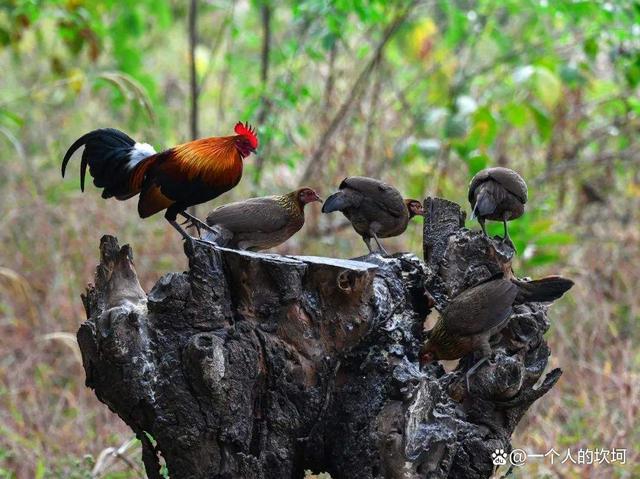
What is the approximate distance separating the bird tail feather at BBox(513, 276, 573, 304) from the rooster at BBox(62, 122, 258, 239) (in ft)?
4.21

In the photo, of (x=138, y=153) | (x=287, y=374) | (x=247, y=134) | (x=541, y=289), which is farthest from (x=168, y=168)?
(x=541, y=289)

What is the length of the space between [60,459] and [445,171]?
381 centimetres

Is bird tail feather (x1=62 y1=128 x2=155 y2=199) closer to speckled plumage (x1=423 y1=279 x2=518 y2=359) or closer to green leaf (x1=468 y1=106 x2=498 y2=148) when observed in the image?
speckled plumage (x1=423 y1=279 x2=518 y2=359)

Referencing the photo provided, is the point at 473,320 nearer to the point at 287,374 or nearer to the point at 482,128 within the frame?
the point at 287,374

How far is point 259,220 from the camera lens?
3865 millimetres

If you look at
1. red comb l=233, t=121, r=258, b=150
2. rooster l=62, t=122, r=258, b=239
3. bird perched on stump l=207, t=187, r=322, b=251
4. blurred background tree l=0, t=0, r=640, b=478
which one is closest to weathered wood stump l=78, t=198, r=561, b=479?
rooster l=62, t=122, r=258, b=239

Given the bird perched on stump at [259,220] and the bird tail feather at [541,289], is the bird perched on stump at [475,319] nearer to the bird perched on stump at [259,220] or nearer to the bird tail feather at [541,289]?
the bird tail feather at [541,289]

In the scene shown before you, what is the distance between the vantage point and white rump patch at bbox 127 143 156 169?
376 cm

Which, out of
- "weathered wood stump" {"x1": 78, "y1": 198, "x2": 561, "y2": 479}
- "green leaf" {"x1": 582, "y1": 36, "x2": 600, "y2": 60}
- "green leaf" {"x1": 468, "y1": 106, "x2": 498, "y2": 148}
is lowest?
"weathered wood stump" {"x1": 78, "y1": 198, "x2": 561, "y2": 479}

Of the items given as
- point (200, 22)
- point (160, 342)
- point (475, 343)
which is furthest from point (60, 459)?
point (200, 22)

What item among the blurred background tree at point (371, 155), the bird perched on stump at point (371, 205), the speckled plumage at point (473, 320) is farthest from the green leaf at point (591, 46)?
the speckled plumage at point (473, 320)

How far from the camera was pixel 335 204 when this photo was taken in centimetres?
412

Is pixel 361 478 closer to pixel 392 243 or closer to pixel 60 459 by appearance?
pixel 60 459

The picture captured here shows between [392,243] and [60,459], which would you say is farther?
[392,243]
